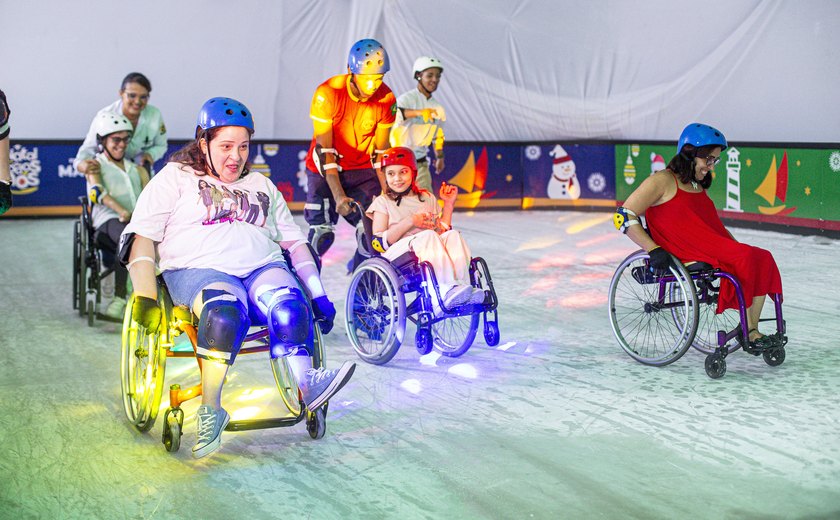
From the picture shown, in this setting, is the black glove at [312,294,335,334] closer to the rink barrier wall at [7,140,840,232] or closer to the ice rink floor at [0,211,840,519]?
the ice rink floor at [0,211,840,519]

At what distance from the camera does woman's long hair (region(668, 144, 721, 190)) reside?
4812mm

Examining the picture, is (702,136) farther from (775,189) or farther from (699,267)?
(775,189)

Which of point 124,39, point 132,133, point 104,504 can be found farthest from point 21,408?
point 124,39

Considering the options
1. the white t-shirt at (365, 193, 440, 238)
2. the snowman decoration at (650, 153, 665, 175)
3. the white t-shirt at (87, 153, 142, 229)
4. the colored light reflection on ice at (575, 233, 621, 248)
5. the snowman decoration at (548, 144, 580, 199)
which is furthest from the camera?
the snowman decoration at (548, 144, 580, 199)

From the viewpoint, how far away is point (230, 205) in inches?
148

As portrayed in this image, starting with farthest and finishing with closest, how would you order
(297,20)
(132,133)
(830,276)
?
(297,20) → (830,276) → (132,133)

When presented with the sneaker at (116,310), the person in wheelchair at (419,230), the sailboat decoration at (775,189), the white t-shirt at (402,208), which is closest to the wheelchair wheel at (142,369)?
the person in wheelchair at (419,230)

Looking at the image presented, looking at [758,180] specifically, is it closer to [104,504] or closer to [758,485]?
[758,485]

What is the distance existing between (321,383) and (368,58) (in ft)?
8.73

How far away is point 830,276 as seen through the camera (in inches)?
289

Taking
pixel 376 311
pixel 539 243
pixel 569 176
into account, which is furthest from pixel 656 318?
pixel 569 176

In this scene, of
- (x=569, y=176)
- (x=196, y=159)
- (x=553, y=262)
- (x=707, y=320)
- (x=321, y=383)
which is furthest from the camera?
(x=569, y=176)

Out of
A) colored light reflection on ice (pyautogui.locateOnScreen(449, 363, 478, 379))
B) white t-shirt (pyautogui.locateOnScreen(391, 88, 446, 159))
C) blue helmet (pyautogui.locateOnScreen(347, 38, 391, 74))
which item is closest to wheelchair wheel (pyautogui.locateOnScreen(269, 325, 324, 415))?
colored light reflection on ice (pyautogui.locateOnScreen(449, 363, 478, 379))

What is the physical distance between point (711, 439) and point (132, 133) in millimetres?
4295
